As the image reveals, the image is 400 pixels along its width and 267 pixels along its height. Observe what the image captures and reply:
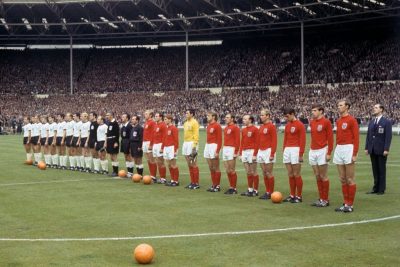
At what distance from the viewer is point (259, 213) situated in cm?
1221

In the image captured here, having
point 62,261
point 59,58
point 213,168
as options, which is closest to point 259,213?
point 213,168

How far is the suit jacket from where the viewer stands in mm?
15227

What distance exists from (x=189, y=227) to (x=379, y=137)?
6.73 meters

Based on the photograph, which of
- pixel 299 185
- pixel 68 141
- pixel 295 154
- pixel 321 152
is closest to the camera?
pixel 321 152

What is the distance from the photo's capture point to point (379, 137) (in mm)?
15352

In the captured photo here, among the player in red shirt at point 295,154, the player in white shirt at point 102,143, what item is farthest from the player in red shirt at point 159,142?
the player in red shirt at point 295,154

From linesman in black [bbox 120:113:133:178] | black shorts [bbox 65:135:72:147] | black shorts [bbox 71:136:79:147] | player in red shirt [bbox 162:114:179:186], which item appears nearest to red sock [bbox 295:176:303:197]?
player in red shirt [bbox 162:114:179:186]

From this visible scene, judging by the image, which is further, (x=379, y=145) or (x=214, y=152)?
(x=214, y=152)

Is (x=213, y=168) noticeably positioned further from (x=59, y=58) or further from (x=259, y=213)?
(x=59, y=58)

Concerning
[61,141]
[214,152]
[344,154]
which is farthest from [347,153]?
[61,141]

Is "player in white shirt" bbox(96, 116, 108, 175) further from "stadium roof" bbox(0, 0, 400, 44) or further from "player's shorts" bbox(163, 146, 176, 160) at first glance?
"stadium roof" bbox(0, 0, 400, 44)

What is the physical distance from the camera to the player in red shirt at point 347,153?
40.7 ft

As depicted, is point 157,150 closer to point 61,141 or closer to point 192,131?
point 192,131

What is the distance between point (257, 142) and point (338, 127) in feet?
8.50
